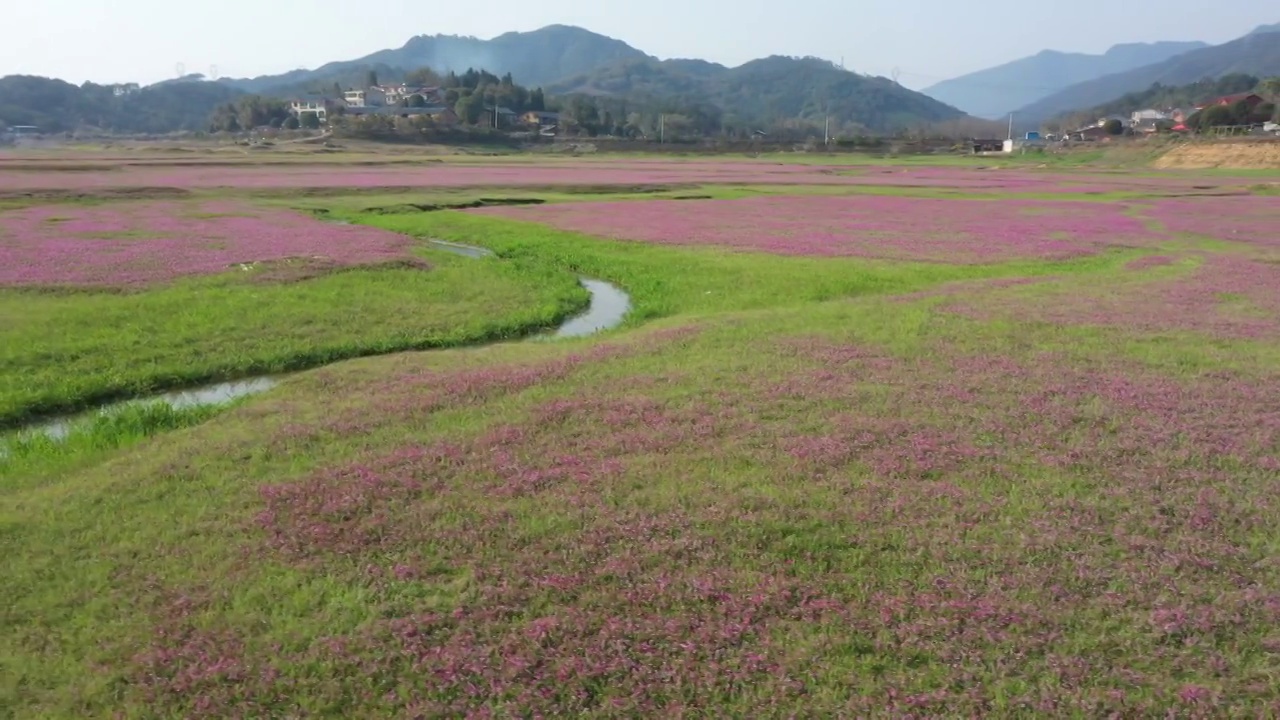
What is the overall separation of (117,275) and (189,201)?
24.2m

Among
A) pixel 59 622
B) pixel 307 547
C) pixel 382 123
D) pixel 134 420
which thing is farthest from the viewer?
pixel 382 123

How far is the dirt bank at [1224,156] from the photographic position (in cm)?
8231

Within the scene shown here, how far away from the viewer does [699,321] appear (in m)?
17.4

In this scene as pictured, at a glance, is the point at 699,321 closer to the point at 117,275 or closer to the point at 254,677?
the point at 254,677

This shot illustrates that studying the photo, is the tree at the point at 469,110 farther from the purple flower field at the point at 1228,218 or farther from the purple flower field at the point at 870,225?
the purple flower field at the point at 1228,218

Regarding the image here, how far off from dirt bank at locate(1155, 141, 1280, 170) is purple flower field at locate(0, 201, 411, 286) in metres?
85.5

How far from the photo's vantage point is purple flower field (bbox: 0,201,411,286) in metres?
22.1

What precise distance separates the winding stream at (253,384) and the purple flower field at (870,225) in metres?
8.09

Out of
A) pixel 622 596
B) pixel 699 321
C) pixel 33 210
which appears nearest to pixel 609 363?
pixel 699 321

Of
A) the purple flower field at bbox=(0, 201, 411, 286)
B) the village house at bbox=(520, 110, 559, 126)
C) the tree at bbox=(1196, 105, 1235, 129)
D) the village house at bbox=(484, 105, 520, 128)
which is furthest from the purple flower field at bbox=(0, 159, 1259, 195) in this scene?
the village house at bbox=(520, 110, 559, 126)

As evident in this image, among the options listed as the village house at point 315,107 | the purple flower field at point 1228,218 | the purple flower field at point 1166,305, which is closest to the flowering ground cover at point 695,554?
the purple flower field at point 1166,305

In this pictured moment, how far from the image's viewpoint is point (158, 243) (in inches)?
1085

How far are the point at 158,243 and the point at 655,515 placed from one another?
990 inches

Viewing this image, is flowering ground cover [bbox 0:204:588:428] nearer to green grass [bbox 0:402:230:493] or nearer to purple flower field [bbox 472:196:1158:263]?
green grass [bbox 0:402:230:493]
